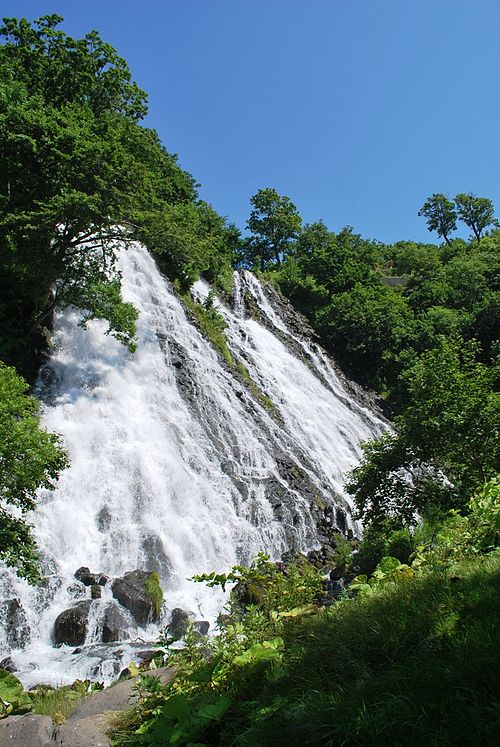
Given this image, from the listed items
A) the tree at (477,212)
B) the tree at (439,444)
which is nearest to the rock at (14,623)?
the tree at (439,444)

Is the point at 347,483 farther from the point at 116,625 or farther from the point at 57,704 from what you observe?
the point at 57,704

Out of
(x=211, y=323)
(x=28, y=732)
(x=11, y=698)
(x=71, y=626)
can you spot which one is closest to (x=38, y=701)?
(x=11, y=698)

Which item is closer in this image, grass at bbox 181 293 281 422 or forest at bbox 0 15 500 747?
forest at bbox 0 15 500 747

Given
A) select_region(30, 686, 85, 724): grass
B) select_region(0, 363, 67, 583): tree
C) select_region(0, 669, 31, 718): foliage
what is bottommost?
select_region(30, 686, 85, 724): grass

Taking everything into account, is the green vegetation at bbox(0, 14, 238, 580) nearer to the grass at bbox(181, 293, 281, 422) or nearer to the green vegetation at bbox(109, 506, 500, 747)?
the grass at bbox(181, 293, 281, 422)

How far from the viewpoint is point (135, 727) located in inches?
140

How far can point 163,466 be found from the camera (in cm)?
1611

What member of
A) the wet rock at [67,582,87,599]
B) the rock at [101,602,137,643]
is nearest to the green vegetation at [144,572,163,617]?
the rock at [101,602,137,643]

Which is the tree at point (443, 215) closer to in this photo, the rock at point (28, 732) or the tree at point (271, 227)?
the tree at point (271, 227)

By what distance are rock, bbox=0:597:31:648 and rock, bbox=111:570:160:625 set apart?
1805 mm

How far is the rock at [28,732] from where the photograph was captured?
3.39 m

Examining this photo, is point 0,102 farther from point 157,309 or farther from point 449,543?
point 449,543

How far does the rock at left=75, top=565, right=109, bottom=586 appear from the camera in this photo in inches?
448

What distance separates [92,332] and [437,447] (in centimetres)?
1392
